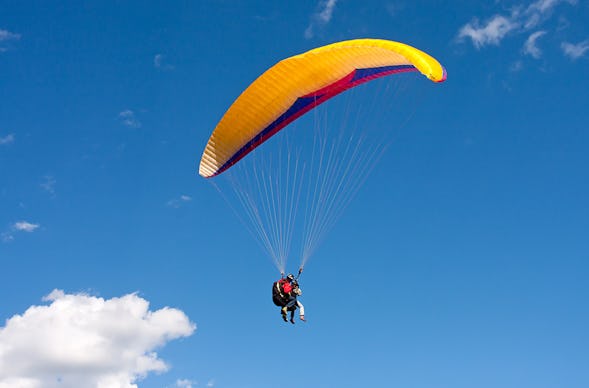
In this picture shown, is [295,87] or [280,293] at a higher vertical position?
[295,87]

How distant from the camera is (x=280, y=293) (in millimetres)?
20859

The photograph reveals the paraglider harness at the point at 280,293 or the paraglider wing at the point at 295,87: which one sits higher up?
the paraglider wing at the point at 295,87

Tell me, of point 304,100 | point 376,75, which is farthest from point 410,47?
point 304,100

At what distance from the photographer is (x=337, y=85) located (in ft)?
73.5

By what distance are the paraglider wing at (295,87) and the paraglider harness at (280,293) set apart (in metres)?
4.83

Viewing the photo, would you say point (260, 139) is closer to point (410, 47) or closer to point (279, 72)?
point (279, 72)

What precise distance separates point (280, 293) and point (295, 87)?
19.4ft

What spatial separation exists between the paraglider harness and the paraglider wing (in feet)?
15.8

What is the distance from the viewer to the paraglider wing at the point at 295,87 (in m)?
19.7

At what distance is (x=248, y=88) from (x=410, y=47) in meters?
5.20

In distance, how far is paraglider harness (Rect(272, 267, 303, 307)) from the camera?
2089cm

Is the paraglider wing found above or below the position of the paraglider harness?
above

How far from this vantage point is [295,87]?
22.0 meters

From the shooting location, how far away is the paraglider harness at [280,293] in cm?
2089
